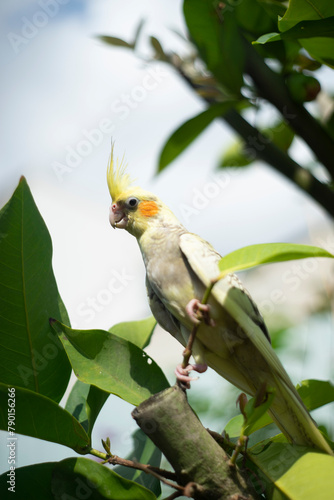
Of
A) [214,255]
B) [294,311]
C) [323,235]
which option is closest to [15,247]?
[214,255]

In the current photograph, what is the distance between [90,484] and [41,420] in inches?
6.6

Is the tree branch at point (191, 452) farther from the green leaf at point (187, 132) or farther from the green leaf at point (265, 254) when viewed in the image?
the green leaf at point (187, 132)

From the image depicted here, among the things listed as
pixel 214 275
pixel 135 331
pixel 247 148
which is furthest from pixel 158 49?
pixel 135 331

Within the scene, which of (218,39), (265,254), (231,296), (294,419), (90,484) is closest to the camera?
(265,254)

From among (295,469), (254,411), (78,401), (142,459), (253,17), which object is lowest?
(142,459)

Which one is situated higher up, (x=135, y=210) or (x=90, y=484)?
(x=135, y=210)

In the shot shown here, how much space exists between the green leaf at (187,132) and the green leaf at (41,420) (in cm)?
85

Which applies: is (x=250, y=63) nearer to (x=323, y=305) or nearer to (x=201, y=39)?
(x=201, y=39)

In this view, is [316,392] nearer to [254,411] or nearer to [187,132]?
[254,411]

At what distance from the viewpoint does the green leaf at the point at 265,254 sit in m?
0.87

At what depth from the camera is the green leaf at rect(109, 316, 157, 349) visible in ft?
4.46

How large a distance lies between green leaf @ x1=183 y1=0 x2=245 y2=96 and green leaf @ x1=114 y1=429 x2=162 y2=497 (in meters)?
1.04

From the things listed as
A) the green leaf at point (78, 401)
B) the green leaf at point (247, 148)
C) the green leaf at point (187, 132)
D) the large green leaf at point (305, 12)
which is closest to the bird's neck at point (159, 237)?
the green leaf at point (187, 132)

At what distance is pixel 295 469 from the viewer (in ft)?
3.16
